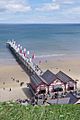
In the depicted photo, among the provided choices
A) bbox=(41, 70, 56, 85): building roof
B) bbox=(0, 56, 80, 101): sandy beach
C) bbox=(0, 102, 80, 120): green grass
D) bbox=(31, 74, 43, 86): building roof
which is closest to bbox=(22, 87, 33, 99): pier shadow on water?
bbox=(0, 56, 80, 101): sandy beach

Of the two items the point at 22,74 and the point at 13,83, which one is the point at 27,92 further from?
the point at 22,74

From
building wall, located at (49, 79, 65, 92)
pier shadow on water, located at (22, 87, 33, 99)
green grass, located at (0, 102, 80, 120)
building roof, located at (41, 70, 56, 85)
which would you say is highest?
green grass, located at (0, 102, 80, 120)

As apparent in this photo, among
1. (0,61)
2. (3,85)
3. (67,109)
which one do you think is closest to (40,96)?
(3,85)

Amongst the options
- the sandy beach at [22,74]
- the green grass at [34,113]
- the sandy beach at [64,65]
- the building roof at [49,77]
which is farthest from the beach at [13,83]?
the green grass at [34,113]

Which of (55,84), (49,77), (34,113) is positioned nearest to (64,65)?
(49,77)

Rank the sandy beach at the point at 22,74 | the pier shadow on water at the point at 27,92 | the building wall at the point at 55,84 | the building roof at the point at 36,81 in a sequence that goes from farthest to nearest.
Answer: the sandy beach at the point at 22,74, the pier shadow on water at the point at 27,92, the building roof at the point at 36,81, the building wall at the point at 55,84

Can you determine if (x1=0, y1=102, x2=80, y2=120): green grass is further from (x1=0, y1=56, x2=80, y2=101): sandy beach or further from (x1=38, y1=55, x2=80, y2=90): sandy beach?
(x1=38, y1=55, x2=80, y2=90): sandy beach

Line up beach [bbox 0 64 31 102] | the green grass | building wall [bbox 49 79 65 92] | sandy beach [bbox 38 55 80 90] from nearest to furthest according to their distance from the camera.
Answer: the green grass < building wall [bbox 49 79 65 92] < beach [bbox 0 64 31 102] < sandy beach [bbox 38 55 80 90]

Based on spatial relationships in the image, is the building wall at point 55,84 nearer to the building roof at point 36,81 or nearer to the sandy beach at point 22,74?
the building roof at point 36,81

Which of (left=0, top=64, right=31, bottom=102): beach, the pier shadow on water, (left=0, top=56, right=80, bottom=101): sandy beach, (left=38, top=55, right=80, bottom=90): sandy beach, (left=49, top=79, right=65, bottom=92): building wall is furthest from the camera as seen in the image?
(left=38, top=55, right=80, bottom=90): sandy beach
